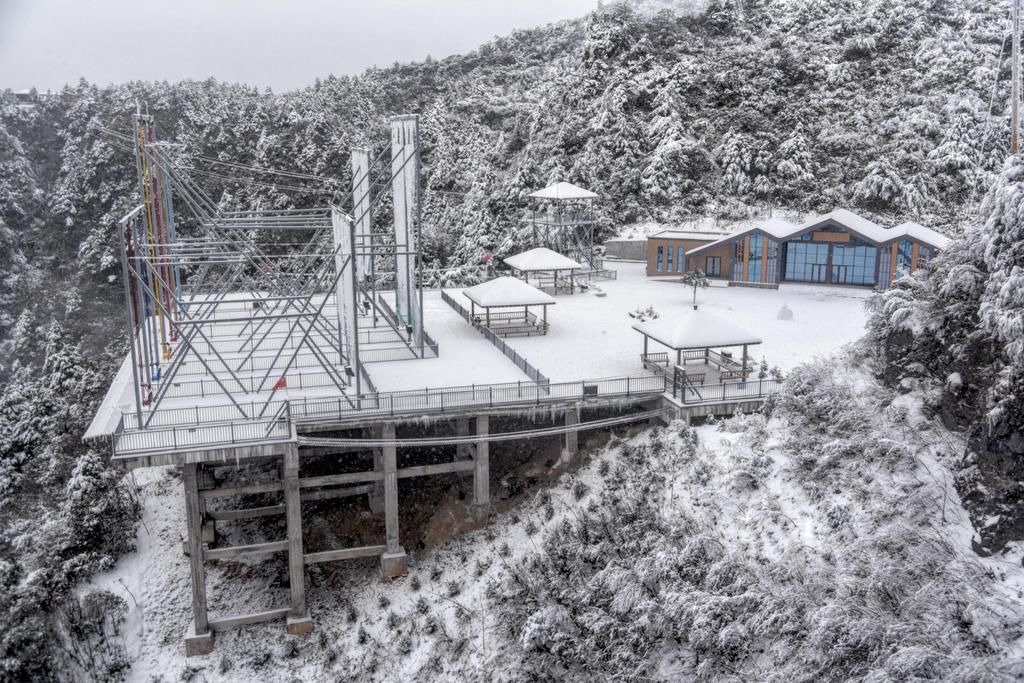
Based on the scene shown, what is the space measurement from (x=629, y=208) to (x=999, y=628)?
38.3 m

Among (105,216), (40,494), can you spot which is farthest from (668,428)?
(105,216)

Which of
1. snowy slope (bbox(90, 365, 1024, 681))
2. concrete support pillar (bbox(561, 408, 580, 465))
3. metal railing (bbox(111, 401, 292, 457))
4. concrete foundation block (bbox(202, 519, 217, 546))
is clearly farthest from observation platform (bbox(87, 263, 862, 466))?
concrete foundation block (bbox(202, 519, 217, 546))

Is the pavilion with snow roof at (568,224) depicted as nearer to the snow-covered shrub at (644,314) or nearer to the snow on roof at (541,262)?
the snow on roof at (541,262)

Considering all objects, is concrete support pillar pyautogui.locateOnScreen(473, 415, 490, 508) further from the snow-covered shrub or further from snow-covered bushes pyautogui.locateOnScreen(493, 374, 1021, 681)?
the snow-covered shrub

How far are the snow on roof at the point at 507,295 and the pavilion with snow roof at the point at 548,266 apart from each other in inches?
206

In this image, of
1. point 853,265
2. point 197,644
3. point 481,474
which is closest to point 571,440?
point 481,474

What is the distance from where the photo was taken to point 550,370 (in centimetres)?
2283

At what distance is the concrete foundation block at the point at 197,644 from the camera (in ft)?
62.8

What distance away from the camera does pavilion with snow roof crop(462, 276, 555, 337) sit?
1050 inches

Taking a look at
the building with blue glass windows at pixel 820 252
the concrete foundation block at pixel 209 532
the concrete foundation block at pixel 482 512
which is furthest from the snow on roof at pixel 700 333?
the building with blue glass windows at pixel 820 252

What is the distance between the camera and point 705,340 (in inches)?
830

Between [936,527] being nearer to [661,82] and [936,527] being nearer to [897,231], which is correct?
[897,231]

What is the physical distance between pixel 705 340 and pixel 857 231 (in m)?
15.2

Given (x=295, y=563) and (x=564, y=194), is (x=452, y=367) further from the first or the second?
(x=564, y=194)
